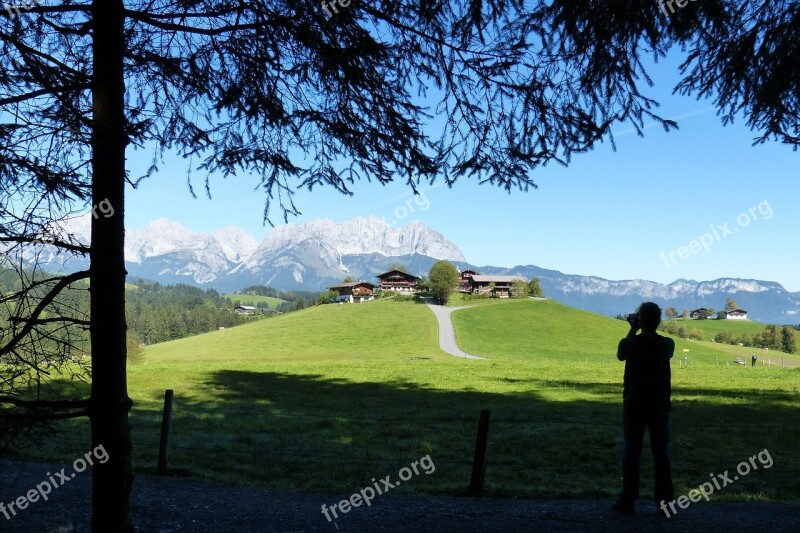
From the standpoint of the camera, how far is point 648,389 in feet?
20.6

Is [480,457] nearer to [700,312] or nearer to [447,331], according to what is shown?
[447,331]

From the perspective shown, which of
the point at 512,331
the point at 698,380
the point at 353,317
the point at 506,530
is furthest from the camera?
the point at 353,317

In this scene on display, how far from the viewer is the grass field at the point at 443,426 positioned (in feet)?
33.3

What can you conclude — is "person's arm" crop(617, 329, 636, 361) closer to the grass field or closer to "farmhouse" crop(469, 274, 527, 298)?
the grass field

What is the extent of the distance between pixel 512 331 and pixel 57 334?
7956cm

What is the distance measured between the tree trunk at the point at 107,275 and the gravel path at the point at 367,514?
2.93 meters

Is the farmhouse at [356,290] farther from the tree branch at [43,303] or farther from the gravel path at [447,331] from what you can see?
the tree branch at [43,303]

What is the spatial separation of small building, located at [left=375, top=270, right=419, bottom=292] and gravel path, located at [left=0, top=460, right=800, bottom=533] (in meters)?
144

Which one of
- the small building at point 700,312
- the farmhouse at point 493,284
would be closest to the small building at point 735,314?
the small building at point 700,312

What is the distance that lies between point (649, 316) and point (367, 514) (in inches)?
178

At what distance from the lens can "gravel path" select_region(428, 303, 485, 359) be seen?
201 feet

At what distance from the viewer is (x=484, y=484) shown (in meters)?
9.19

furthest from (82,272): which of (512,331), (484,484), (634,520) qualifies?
(512,331)

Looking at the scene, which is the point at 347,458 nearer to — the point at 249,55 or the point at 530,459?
the point at 530,459
